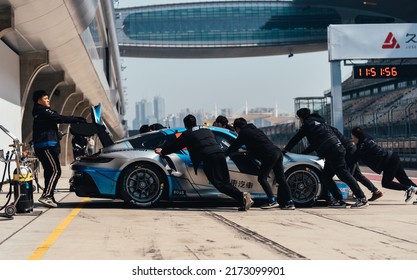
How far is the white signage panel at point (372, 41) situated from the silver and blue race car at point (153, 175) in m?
19.2

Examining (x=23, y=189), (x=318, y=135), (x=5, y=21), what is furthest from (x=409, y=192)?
(x=5, y=21)

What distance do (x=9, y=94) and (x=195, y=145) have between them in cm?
1244

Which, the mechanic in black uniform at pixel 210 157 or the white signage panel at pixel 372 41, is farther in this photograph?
the white signage panel at pixel 372 41

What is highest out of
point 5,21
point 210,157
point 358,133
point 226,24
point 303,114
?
point 226,24

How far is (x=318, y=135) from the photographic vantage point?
34.0 feet

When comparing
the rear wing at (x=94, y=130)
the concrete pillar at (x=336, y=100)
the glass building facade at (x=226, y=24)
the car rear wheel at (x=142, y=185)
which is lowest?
the car rear wheel at (x=142, y=185)

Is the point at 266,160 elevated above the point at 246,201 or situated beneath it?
elevated above

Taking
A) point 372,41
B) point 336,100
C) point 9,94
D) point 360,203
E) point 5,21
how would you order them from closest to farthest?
point 360,203
point 5,21
point 9,94
point 336,100
point 372,41

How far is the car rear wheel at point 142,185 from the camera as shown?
9.97 metres

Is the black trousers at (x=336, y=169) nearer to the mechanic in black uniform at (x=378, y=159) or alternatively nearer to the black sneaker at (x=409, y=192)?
the mechanic in black uniform at (x=378, y=159)

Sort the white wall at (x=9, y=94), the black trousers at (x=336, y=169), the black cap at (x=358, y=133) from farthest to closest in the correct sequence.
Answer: the white wall at (x=9, y=94)
the black cap at (x=358, y=133)
the black trousers at (x=336, y=169)

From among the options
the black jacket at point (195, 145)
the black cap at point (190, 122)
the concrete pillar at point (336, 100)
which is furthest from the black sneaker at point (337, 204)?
the concrete pillar at point (336, 100)

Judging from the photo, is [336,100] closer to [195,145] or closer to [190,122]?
[190,122]

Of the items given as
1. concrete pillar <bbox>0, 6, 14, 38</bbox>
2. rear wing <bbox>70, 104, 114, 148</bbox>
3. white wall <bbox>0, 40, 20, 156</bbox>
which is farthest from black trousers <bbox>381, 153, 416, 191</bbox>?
white wall <bbox>0, 40, 20, 156</bbox>
